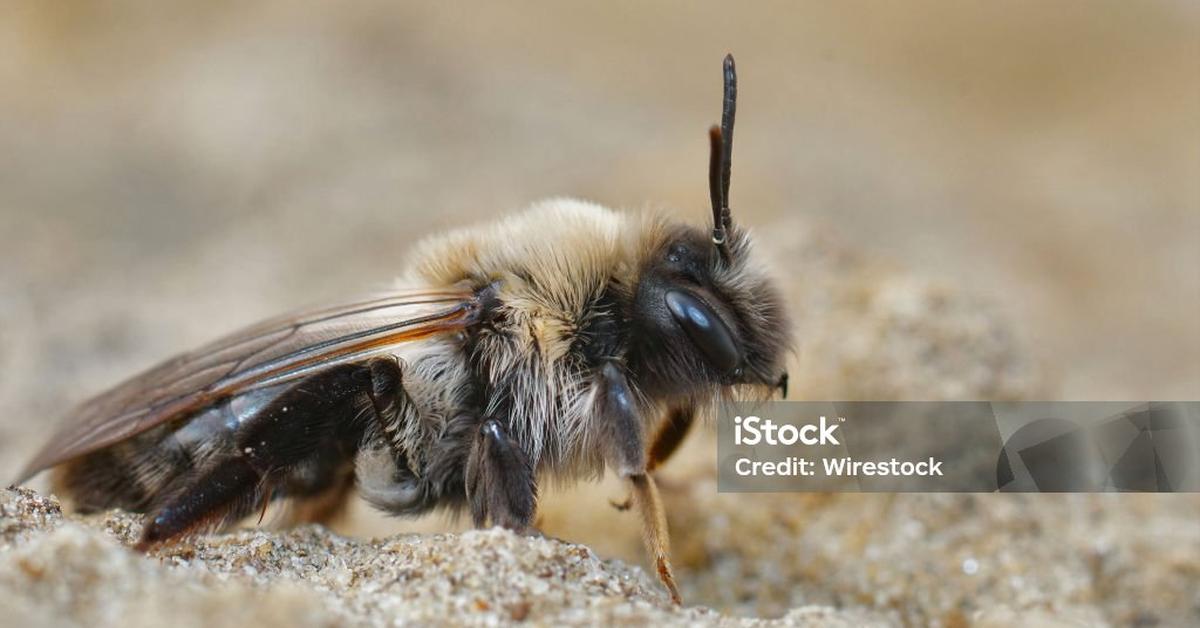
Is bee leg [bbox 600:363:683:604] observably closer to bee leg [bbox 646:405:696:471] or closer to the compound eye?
the compound eye

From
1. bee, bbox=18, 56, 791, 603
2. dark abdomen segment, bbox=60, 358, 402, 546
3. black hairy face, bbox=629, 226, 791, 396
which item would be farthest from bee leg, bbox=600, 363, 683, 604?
dark abdomen segment, bbox=60, 358, 402, 546

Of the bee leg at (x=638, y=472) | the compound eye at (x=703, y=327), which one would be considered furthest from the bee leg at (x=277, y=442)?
the compound eye at (x=703, y=327)

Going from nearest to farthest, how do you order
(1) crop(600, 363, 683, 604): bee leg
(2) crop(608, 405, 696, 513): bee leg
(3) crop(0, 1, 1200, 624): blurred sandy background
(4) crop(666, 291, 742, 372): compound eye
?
(1) crop(600, 363, 683, 604): bee leg, (4) crop(666, 291, 742, 372): compound eye, (2) crop(608, 405, 696, 513): bee leg, (3) crop(0, 1, 1200, 624): blurred sandy background

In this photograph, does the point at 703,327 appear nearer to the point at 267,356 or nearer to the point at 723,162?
the point at 723,162

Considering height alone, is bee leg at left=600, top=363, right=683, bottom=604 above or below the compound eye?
below

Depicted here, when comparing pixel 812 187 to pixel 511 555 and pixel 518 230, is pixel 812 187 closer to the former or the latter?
pixel 518 230

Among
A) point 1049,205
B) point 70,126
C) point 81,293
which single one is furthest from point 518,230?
point 1049,205
